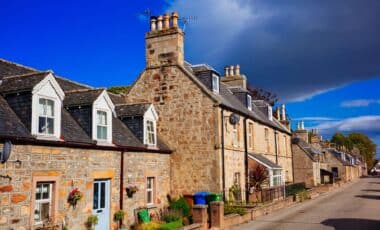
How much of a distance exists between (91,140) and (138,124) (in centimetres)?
434

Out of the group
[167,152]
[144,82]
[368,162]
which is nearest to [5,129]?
[167,152]

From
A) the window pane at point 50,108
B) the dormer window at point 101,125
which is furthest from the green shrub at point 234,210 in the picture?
the window pane at point 50,108

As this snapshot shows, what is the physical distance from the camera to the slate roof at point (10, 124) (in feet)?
38.6

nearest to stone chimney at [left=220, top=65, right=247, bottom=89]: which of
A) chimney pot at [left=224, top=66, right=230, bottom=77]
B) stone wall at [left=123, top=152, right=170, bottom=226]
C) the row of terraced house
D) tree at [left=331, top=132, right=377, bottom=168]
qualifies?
chimney pot at [left=224, top=66, right=230, bottom=77]

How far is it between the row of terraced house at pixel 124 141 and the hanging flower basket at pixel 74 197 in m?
0.10

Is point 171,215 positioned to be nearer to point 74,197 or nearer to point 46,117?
point 74,197

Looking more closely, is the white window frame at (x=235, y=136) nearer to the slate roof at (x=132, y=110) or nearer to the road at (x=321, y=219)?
the road at (x=321, y=219)

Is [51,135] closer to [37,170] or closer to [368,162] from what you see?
[37,170]

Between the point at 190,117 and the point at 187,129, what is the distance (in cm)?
71

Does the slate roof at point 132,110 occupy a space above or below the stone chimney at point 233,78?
below

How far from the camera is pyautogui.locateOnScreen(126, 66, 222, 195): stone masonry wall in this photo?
2083 cm

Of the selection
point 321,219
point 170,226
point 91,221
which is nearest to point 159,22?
point 170,226

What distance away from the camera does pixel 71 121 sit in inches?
616

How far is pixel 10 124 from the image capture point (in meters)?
12.2
